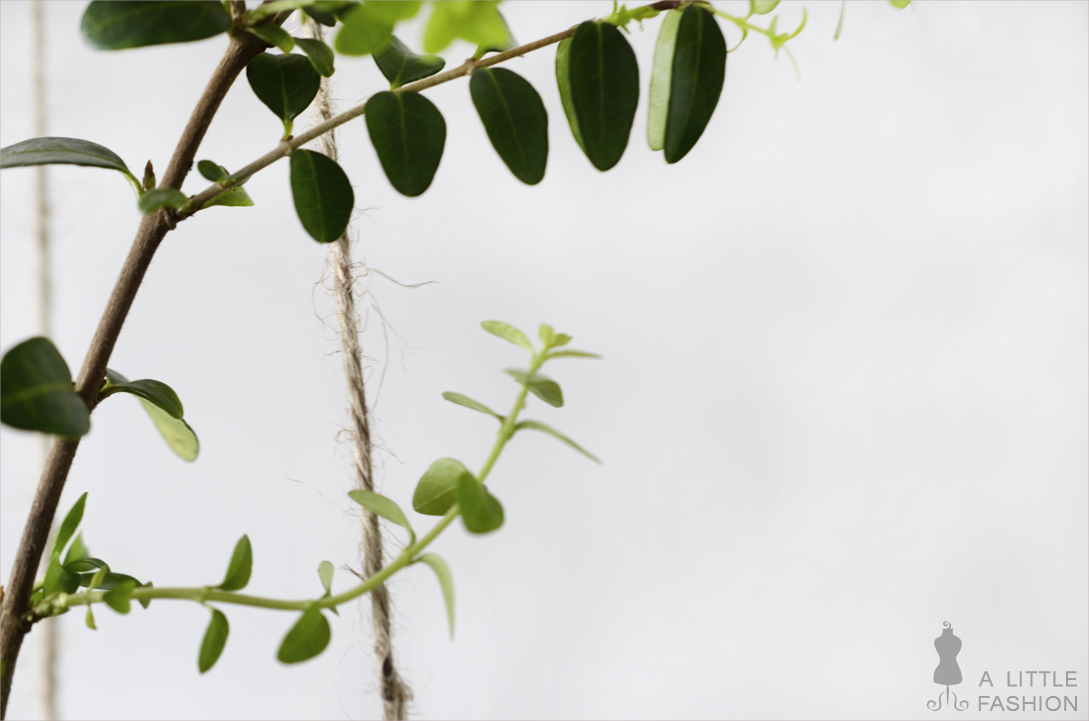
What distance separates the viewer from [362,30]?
6.4 inches

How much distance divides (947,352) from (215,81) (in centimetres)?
78

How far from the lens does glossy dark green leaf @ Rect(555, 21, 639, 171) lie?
239 millimetres

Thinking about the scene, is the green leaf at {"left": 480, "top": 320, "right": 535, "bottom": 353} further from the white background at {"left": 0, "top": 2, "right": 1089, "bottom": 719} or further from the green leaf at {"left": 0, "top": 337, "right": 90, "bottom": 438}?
the white background at {"left": 0, "top": 2, "right": 1089, "bottom": 719}

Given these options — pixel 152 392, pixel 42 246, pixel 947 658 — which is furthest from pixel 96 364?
pixel 947 658

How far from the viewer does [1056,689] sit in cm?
81

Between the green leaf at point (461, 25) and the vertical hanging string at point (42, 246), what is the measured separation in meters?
0.68

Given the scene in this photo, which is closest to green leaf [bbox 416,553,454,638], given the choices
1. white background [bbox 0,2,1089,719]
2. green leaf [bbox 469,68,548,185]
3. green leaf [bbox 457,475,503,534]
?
green leaf [bbox 457,475,503,534]

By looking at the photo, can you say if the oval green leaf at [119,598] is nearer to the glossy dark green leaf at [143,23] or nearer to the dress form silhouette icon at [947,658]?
the glossy dark green leaf at [143,23]

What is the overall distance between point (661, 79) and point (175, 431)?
9.6 inches

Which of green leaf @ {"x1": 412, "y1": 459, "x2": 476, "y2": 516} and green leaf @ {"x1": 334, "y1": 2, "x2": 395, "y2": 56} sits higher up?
green leaf @ {"x1": 334, "y1": 2, "x2": 395, "y2": 56}

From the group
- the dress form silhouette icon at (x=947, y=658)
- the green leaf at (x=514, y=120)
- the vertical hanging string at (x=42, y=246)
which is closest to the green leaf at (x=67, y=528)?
the green leaf at (x=514, y=120)

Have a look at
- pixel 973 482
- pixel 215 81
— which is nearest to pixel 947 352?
pixel 973 482

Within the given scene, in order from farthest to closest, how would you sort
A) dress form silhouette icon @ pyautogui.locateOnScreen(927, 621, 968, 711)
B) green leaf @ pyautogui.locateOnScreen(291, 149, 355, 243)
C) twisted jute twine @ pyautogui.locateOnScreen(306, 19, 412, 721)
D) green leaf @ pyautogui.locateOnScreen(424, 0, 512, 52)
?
dress form silhouette icon @ pyautogui.locateOnScreen(927, 621, 968, 711), twisted jute twine @ pyautogui.locateOnScreen(306, 19, 412, 721), green leaf @ pyautogui.locateOnScreen(291, 149, 355, 243), green leaf @ pyautogui.locateOnScreen(424, 0, 512, 52)

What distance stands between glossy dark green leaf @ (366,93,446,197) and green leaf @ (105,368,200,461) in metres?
0.13
